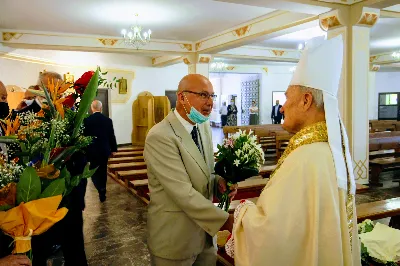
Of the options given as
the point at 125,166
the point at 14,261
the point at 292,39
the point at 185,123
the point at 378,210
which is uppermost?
the point at 292,39

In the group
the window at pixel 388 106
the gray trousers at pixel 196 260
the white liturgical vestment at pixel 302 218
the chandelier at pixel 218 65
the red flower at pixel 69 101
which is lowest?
the gray trousers at pixel 196 260

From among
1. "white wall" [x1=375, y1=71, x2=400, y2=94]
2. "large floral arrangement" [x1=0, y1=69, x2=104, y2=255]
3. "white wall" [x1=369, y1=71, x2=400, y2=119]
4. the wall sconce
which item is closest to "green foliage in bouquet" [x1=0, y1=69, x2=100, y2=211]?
"large floral arrangement" [x1=0, y1=69, x2=104, y2=255]

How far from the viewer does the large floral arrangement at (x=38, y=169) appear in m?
1.30

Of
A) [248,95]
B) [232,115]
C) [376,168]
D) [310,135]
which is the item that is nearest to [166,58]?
[232,115]

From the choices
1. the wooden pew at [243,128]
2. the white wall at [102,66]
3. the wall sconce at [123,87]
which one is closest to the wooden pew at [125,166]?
the wooden pew at [243,128]

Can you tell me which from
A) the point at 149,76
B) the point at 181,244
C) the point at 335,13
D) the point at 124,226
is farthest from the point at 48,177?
the point at 149,76

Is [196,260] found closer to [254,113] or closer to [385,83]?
[254,113]

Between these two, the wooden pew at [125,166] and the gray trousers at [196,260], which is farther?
the wooden pew at [125,166]

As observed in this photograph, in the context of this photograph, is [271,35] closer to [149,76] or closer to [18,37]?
[18,37]

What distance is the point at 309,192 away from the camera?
53.6 inches

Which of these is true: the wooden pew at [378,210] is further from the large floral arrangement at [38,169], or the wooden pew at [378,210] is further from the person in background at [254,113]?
the person in background at [254,113]

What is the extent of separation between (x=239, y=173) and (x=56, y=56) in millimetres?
11445

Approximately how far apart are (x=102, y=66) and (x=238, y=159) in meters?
12.2

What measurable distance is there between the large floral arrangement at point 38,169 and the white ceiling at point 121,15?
5.88 m
